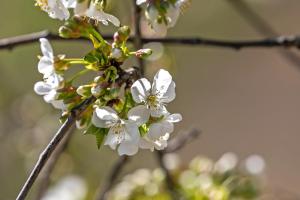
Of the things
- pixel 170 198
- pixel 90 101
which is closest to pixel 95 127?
pixel 90 101

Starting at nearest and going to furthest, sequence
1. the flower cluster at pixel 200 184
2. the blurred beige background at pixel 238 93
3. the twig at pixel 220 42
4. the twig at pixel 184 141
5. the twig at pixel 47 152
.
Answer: the twig at pixel 47 152, the twig at pixel 220 42, the flower cluster at pixel 200 184, the twig at pixel 184 141, the blurred beige background at pixel 238 93

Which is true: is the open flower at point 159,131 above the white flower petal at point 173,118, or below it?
below

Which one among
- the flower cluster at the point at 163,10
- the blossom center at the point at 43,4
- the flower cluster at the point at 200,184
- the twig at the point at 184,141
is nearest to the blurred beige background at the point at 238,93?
the twig at the point at 184,141

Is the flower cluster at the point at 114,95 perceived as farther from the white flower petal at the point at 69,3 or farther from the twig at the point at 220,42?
the twig at the point at 220,42

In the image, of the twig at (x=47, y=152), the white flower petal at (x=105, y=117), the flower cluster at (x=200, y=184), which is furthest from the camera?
the flower cluster at (x=200, y=184)

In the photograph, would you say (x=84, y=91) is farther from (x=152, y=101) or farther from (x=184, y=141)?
(x=184, y=141)

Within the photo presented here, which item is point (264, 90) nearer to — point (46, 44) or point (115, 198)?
point (115, 198)

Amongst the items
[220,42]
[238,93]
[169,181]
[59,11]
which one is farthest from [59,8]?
[238,93]
